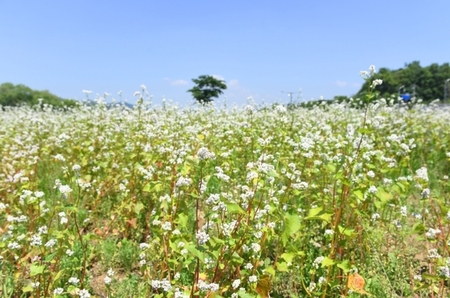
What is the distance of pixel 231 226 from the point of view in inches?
83.7

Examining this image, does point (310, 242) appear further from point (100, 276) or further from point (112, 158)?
point (112, 158)

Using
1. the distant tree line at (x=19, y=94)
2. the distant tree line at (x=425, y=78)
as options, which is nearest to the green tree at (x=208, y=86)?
the distant tree line at (x=19, y=94)

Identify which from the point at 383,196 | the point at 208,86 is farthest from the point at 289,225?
the point at 208,86

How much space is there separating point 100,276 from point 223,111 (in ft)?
21.1

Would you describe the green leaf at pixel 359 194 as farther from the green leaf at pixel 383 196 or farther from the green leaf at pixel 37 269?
the green leaf at pixel 37 269

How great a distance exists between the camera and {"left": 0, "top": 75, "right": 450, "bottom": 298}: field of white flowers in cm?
214

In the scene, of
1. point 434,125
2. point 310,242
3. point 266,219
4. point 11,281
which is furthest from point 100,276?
point 434,125

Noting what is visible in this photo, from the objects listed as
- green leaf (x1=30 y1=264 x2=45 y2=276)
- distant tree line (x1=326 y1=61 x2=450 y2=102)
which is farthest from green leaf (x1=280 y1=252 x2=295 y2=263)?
distant tree line (x1=326 y1=61 x2=450 y2=102)

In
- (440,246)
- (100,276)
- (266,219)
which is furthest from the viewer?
(100,276)

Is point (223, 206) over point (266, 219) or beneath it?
over

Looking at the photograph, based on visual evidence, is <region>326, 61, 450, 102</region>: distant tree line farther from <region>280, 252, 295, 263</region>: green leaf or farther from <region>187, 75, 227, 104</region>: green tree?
<region>280, 252, 295, 263</region>: green leaf

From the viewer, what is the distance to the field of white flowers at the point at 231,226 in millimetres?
2141

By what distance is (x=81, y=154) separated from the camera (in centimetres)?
458

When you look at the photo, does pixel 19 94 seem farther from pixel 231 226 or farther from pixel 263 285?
pixel 263 285
